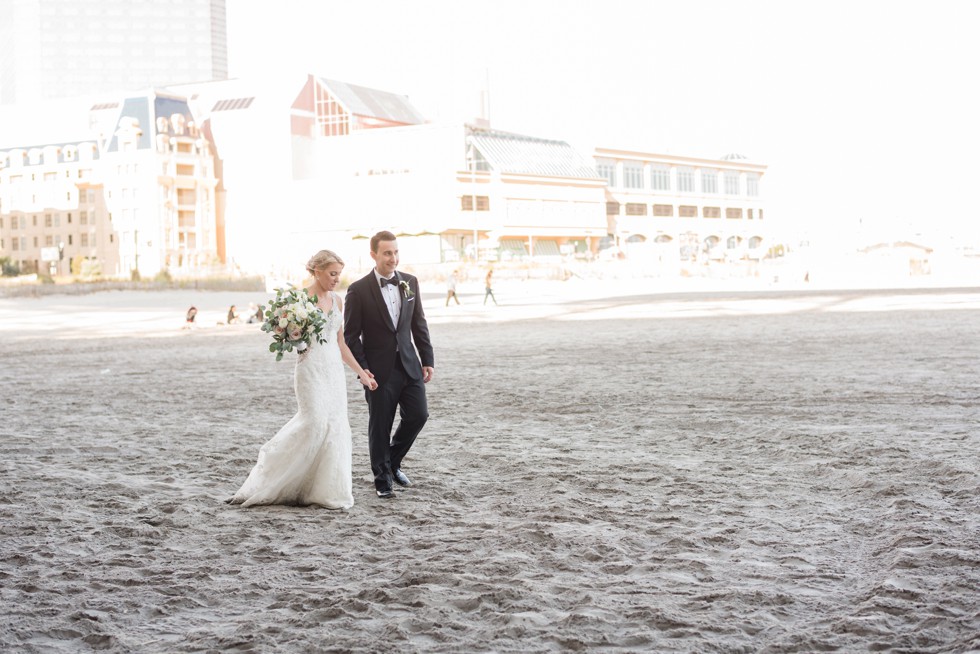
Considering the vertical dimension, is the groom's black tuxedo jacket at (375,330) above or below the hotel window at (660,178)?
below

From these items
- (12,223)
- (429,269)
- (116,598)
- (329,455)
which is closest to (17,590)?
(116,598)

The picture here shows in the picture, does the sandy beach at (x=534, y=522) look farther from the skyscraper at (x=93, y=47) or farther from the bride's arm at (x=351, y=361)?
the skyscraper at (x=93, y=47)

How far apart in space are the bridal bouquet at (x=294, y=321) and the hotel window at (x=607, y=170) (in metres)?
102

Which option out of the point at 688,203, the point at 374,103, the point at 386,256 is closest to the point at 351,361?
the point at 386,256

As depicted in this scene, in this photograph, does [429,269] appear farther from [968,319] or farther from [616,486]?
[616,486]

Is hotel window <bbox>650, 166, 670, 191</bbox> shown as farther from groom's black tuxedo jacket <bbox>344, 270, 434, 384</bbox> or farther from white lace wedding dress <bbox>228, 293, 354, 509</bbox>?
white lace wedding dress <bbox>228, 293, 354, 509</bbox>

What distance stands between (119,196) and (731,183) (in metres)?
63.1

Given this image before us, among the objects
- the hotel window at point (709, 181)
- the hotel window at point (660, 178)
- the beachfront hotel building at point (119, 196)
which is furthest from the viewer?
the hotel window at point (709, 181)

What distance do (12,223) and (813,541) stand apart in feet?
346

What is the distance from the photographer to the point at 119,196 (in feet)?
311

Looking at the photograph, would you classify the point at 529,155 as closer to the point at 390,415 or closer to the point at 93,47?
the point at 390,415

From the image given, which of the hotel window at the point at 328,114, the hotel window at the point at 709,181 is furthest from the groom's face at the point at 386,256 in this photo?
the hotel window at the point at 709,181

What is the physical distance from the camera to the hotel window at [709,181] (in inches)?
4759

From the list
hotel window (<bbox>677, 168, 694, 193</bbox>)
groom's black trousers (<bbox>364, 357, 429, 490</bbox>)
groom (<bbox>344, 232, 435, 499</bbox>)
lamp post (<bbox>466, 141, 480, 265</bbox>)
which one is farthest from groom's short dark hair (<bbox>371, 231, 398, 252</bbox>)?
hotel window (<bbox>677, 168, 694, 193</bbox>)
